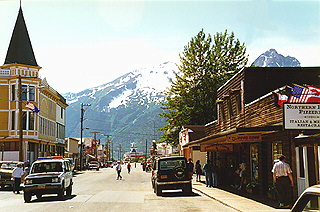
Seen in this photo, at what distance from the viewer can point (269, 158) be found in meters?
20.5

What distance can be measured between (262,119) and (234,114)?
305 inches

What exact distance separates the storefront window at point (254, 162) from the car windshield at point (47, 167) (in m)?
9.97

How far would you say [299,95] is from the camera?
56.6ft

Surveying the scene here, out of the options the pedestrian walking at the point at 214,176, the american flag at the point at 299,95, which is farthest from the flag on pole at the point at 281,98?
the pedestrian walking at the point at 214,176

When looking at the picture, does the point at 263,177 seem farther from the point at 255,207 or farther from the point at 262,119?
the point at 255,207

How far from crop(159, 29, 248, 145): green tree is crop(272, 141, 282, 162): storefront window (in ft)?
98.7

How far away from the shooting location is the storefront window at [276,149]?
1885cm

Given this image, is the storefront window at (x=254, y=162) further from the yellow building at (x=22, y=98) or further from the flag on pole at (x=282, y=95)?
the yellow building at (x=22, y=98)

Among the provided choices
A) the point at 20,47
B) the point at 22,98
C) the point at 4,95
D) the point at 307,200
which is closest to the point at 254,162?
the point at 307,200

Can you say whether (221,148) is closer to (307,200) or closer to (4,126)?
(307,200)

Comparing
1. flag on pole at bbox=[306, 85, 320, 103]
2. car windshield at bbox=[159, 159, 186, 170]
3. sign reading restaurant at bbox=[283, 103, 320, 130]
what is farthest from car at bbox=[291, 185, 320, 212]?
car windshield at bbox=[159, 159, 186, 170]

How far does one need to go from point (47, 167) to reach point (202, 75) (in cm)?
3131

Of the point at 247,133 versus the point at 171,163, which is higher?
the point at 247,133

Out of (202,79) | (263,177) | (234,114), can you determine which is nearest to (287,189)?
(263,177)
